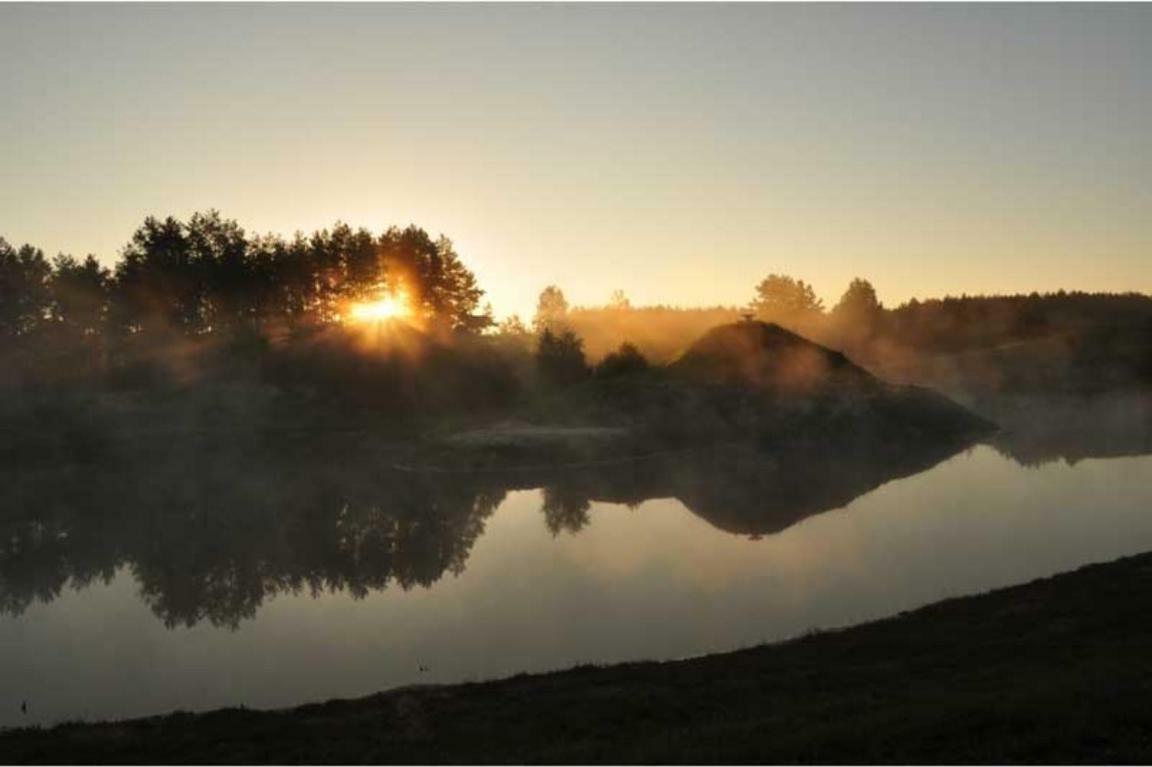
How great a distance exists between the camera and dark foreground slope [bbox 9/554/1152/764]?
→ 1611 centimetres

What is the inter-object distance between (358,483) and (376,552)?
2886cm

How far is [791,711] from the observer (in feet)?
64.3

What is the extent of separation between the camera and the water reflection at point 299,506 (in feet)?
147

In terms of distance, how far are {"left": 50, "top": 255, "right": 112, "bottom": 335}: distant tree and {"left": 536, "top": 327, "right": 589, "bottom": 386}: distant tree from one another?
70889mm

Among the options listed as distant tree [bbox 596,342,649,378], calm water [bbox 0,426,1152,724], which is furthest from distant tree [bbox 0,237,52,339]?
distant tree [bbox 596,342,649,378]

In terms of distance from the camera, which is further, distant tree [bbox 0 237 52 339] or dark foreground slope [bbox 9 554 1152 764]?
distant tree [bbox 0 237 52 339]

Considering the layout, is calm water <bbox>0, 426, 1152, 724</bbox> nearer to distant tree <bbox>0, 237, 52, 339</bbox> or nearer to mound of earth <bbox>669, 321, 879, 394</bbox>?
mound of earth <bbox>669, 321, 879, 394</bbox>

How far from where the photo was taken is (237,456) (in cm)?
9619

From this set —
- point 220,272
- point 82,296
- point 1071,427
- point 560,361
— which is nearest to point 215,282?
point 220,272

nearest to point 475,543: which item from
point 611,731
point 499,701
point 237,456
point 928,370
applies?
point 499,701

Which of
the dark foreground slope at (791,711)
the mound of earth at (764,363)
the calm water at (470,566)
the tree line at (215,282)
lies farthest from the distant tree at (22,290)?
the dark foreground slope at (791,711)

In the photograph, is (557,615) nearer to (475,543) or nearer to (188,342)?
(475,543)

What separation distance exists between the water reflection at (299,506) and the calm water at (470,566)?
0.32 meters

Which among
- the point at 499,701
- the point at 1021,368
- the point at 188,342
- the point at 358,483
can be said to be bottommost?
the point at 499,701
